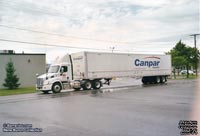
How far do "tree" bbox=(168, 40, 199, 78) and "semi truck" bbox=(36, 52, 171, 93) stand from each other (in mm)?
Result: 19728

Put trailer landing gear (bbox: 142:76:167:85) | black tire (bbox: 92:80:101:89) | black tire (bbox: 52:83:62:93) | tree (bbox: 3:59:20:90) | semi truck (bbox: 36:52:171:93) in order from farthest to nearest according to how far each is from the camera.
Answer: trailer landing gear (bbox: 142:76:167:85) → tree (bbox: 3:59:20:90) → black tire (bbox: 92:80:101:89) → semi truck (bbox: 36:52:171:93) → black tire (bbox: 52:83:62:93)

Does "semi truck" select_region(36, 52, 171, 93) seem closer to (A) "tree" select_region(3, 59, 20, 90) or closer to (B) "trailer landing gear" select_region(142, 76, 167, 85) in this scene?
(B) "trailer landing gear" select_region(142, 76, 167, 85)

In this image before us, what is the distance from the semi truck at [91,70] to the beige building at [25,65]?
483 inches

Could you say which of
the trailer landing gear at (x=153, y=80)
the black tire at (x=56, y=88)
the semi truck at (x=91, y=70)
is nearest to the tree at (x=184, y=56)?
the trailer landing gear at (x=153, y=80)

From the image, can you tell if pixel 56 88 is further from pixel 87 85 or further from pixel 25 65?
pixel 25 65

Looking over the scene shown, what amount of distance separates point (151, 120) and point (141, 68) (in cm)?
2293

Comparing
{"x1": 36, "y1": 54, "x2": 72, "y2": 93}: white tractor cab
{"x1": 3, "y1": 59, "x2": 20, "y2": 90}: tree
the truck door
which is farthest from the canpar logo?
{"x1": 3, "y1": 59, "x2": 20, "y2": 90}: tree

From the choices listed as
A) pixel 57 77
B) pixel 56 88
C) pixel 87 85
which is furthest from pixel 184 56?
pixel 56 88

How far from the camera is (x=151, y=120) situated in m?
9.02

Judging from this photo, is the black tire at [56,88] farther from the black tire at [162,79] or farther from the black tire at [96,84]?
the black tire at [162,79]

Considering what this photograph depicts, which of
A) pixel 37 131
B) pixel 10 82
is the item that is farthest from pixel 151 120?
pixel 10 82

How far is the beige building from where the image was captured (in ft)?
119

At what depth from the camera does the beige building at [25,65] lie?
36250mm

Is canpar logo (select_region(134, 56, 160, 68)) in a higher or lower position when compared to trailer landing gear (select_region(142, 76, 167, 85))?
higher
